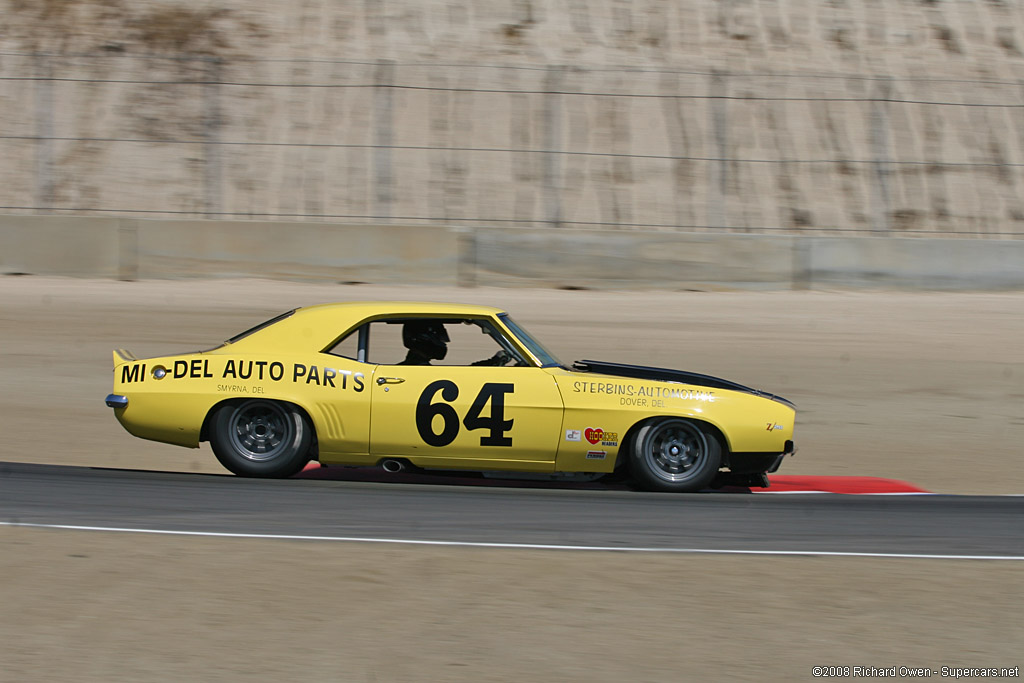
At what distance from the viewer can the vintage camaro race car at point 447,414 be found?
23.9 ft

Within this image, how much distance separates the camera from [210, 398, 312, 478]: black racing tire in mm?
7383

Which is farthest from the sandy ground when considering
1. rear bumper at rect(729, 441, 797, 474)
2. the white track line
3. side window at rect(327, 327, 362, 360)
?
side window at rect(327, 327, 362, 360)

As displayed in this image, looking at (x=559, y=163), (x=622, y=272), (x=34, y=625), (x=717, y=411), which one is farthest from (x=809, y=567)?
(x=559, y=163)

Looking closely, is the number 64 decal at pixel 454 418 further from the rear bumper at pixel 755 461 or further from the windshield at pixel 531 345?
the rear bumper at pixel 755 461

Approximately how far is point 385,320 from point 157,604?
293 centimetres

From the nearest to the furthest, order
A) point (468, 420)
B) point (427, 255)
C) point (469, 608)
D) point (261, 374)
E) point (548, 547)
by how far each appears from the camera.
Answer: point (469, 608) → point (548, 547) → point (468, 420) → point (261, 374) → point (427, 255)

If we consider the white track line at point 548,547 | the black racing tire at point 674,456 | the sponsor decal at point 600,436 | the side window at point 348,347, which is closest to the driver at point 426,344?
the side window at point 348,347

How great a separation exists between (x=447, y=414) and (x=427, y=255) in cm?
813

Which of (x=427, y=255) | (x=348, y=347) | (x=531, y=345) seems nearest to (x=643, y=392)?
(x=531, y=345)

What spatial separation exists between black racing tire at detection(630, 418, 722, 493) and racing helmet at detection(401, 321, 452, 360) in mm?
1417

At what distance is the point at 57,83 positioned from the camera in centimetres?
1928

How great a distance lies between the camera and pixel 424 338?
25.0 feet

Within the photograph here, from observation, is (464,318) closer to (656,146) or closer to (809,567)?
(809,567)

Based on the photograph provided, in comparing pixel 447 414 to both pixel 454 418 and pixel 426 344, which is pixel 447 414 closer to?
pixel 454 418
